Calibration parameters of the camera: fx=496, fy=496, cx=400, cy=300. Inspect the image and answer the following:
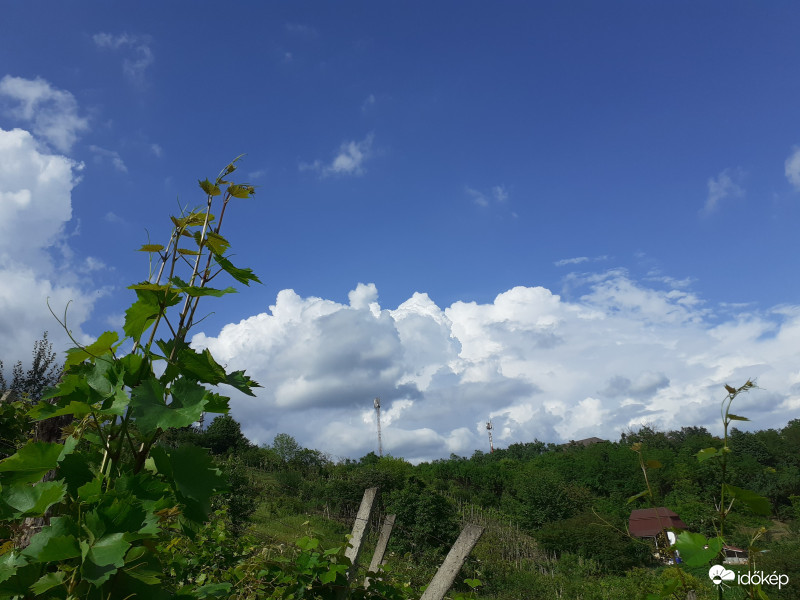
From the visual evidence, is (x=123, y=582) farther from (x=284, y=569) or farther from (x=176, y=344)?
(x=284, y=569)

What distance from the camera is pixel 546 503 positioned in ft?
103

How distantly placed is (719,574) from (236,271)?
43.6 inches

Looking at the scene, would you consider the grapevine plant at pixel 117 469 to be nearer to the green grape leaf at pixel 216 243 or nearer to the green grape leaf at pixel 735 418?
the green grape leaf at pixel 216 243

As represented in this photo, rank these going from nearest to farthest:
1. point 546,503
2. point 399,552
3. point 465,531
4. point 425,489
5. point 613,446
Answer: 1. point 465,531
2. point 399,552
3. point 425,489
4. point 546,503
5. point 613,446

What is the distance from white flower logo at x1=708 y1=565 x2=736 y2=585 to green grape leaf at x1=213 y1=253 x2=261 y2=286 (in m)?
1.06

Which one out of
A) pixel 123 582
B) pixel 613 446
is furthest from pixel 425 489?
pixel 613 446

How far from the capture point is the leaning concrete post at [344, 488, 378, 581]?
6.52 ft

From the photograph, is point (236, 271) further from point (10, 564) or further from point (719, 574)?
point (719, 574)

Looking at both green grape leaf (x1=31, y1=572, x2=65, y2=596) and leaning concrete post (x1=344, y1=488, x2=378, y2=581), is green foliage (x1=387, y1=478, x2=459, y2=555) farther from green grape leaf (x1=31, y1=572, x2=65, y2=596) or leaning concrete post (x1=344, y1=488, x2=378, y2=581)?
green grape leaf (x1=31, y1=572, x2=65, y2=596)

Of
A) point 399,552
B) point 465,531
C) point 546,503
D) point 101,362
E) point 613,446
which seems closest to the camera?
point 101,362

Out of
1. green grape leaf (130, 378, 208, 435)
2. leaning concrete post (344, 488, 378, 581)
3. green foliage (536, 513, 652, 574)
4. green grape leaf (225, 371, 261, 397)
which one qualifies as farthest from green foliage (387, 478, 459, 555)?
green grape leaf (130, 378, 208, 435)

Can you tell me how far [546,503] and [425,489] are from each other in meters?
12.5

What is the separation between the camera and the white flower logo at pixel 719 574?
96 centimetres

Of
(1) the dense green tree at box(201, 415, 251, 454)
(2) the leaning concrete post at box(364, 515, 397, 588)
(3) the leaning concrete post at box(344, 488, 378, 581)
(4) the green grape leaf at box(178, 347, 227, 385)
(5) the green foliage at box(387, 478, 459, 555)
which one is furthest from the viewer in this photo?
(1) the dense green tree at box(201, 415, 251, 454)
